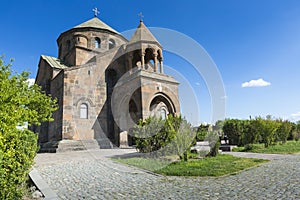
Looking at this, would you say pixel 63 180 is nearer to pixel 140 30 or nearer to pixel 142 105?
pixel 142 105

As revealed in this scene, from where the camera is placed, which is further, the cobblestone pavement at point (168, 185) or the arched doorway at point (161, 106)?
the arched doorway at point (161, 106)

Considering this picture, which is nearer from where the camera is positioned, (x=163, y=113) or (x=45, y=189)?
(x=45, y=189)

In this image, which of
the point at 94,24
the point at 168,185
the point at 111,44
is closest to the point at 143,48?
the point at 111,44

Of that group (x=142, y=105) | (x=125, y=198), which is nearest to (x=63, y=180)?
(x=125, y=198)

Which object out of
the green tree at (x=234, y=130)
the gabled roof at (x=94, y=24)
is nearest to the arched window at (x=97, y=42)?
the gabled roof at (x=94, y=24)

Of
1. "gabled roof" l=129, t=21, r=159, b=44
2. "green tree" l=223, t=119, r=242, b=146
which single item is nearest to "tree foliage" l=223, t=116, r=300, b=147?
"green tree" l=223, t=119, r=242, b=146

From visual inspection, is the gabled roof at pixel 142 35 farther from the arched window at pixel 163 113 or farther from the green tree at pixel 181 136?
the green tree at pixel 181 136

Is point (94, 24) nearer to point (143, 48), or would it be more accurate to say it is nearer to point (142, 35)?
point (142, 35)

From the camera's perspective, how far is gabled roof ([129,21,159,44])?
17250 mm

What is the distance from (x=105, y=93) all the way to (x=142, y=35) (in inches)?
255

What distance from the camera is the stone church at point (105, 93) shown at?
13719 millimetres

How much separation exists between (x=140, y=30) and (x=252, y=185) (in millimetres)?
16727

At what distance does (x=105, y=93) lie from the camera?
53.2 ft

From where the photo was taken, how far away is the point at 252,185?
14.5 ft
